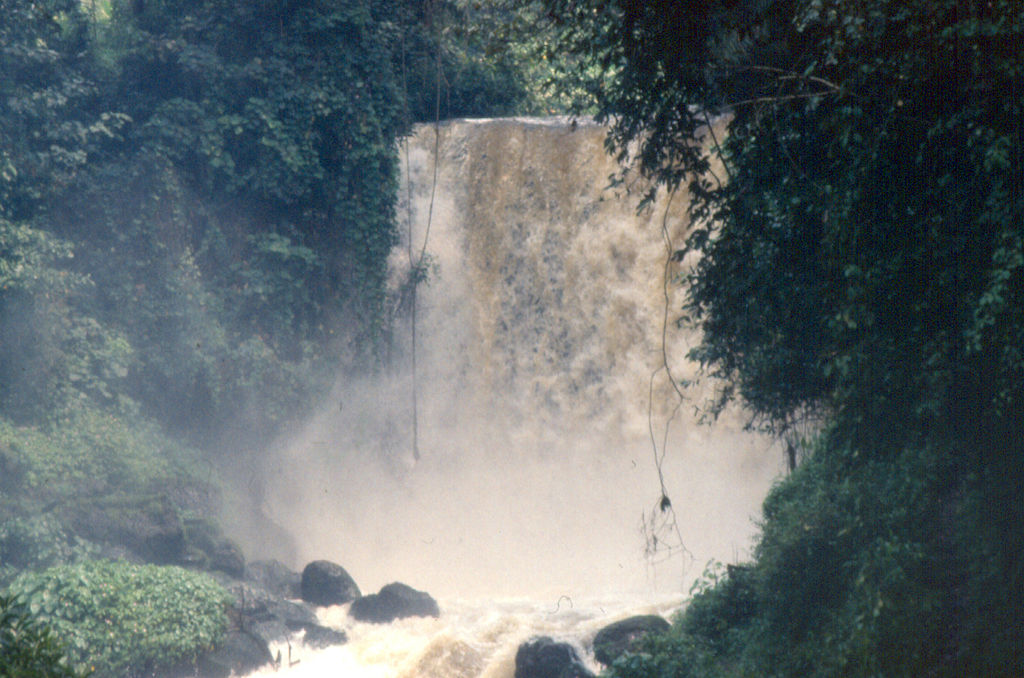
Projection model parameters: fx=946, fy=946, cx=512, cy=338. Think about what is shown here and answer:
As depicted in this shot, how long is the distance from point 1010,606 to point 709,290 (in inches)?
124

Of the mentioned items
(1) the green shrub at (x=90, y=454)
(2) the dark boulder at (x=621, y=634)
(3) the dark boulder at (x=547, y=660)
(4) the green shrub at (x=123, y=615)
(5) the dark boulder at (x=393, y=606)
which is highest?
(1) the green shrub at (x=90, y=454)

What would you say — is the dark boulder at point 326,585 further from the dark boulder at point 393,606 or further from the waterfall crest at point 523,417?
the waterfall crest at point 523,417

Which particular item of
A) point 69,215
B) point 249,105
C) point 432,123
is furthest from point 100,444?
point 432,123

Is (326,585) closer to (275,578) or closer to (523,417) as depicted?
(275,578)

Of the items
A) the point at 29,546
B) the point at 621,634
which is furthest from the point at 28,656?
the point at 29,546

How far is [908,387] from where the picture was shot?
18.8 ft

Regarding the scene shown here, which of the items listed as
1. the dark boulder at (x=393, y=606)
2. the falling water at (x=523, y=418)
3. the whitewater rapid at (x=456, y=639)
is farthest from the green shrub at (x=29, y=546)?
the falling water at (x=523, y=418)

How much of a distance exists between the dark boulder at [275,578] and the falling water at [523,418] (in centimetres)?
130

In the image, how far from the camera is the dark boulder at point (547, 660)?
9.58m

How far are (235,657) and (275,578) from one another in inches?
131

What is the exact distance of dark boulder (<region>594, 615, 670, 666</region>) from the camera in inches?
381

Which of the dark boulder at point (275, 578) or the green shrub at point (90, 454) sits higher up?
the green shrub at point (90, 454)

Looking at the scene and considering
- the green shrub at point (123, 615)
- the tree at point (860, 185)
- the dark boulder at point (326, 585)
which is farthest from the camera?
the dark boulder at point (326, 585)

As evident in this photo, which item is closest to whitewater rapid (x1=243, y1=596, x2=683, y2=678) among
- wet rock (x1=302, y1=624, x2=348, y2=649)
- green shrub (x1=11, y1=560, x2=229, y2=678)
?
wet rock (x1=302, y1=624, x2=348, y2=649)
